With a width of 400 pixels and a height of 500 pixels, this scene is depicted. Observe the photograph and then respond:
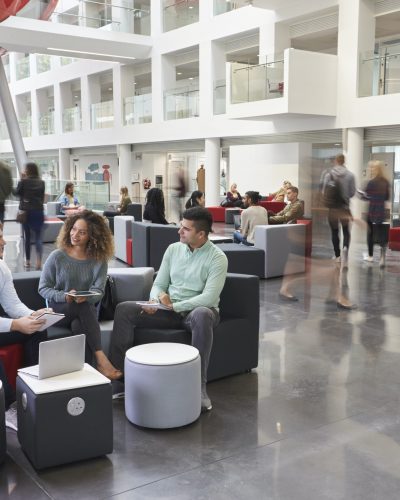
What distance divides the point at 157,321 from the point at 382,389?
1807 mm

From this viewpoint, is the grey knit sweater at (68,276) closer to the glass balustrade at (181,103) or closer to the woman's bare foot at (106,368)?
the woman's bare foot at (106,368)

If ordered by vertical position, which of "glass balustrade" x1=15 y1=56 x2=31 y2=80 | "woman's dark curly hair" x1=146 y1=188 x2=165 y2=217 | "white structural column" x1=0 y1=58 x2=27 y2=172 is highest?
"glass balustrade" x1=15 y1=56 x2=31 y2=80

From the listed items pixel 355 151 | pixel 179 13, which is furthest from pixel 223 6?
pixel 355 151

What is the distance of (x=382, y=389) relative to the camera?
4.59 meters

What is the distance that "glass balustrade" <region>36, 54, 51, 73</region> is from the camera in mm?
31047

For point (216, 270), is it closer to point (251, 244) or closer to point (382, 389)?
point (382, 389)

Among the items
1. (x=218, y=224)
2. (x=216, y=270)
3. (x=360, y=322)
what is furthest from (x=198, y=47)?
(x=216, y=270)

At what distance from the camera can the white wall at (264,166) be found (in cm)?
1900

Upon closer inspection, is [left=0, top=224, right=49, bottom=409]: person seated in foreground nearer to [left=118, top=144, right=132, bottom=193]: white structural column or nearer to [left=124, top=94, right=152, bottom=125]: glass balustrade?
[left=124, top=94, right=152, bottom=125]: glass balustrade

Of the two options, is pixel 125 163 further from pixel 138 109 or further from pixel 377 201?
pixel 377 201

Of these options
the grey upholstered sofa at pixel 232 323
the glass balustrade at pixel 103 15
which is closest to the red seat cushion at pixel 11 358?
the grey upholstered sofa at pixel 232 323

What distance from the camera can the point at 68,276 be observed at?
4.56 meters

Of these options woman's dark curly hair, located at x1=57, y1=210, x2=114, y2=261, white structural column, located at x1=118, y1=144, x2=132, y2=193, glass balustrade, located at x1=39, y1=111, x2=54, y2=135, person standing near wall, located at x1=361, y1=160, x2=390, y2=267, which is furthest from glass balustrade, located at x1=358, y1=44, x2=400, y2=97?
glass balustrade, located at x1=39, y1=111, x2=54, y2=135

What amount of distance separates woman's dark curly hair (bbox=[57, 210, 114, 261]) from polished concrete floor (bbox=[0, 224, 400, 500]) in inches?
45.9
